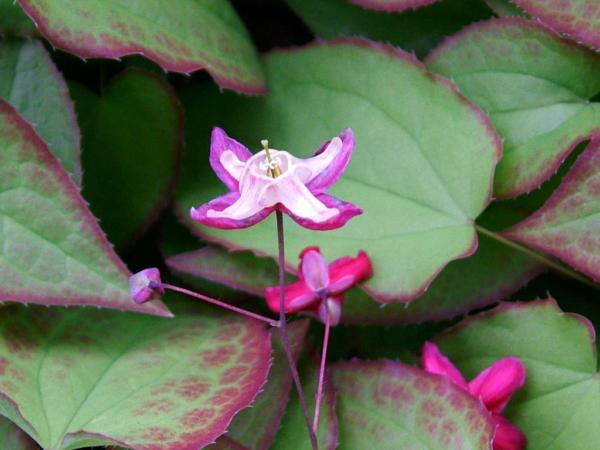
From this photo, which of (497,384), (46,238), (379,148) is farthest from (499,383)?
(46,238)

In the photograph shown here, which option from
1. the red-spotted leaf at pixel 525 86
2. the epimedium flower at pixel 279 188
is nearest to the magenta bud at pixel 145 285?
the epimedium flower at pixel 279 188

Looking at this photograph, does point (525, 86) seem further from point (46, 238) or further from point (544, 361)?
point (46, 238)

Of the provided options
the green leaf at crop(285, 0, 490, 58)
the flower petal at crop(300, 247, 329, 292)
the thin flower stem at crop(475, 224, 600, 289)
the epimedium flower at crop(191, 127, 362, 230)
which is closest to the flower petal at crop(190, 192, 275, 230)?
the epimedium flower at crop(191, 127, 362, 230)

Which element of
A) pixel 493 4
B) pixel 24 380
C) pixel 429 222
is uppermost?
pixel 493 4

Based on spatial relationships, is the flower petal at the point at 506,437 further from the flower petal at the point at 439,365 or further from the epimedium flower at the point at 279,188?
the epimedium flower at the point at 279,188

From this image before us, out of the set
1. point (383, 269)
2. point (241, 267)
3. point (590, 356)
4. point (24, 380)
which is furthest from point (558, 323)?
point (24, 380)

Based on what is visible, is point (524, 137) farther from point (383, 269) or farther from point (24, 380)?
point (24, 380)
